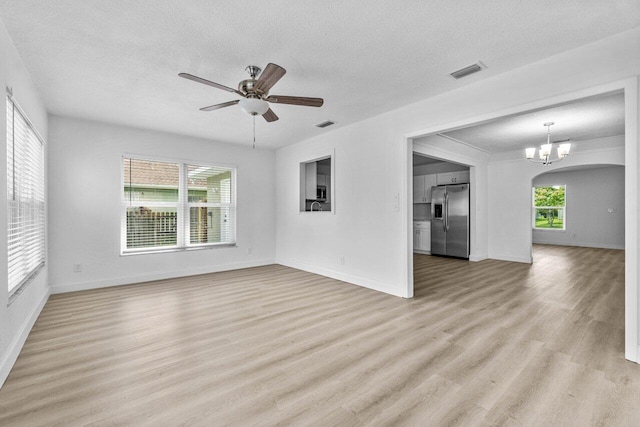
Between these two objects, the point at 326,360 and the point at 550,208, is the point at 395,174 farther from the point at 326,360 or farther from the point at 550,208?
the point at 550,208

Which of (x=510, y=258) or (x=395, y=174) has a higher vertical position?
(x=395, y=174)

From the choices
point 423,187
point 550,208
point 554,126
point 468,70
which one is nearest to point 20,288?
point 468,70

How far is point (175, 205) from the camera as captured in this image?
537 cm

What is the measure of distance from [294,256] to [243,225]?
4.12 ft

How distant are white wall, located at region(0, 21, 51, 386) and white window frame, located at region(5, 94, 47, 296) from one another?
80mm

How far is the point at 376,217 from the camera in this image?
447 centimetres

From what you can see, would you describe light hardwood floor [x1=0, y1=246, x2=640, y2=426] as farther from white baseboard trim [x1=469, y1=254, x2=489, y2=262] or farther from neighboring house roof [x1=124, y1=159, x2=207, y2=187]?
white baseboard trim [x1=469, y1=254, x2=489, y2=262]

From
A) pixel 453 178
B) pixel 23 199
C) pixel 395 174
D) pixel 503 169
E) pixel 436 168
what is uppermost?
pixel 436 168

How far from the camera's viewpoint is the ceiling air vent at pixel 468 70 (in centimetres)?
288

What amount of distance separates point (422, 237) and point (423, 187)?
141 cm

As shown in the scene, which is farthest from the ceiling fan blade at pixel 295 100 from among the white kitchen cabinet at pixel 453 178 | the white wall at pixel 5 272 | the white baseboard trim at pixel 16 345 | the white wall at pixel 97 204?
the white kitchen cabinet at pixel 453 178

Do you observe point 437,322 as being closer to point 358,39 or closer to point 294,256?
point 358,39

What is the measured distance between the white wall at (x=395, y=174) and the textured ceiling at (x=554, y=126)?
0.64 m

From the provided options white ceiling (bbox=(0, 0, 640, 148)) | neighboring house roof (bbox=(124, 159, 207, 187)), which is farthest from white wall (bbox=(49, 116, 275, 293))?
white ceiling (bbox=(0, 0, 640, 148))
